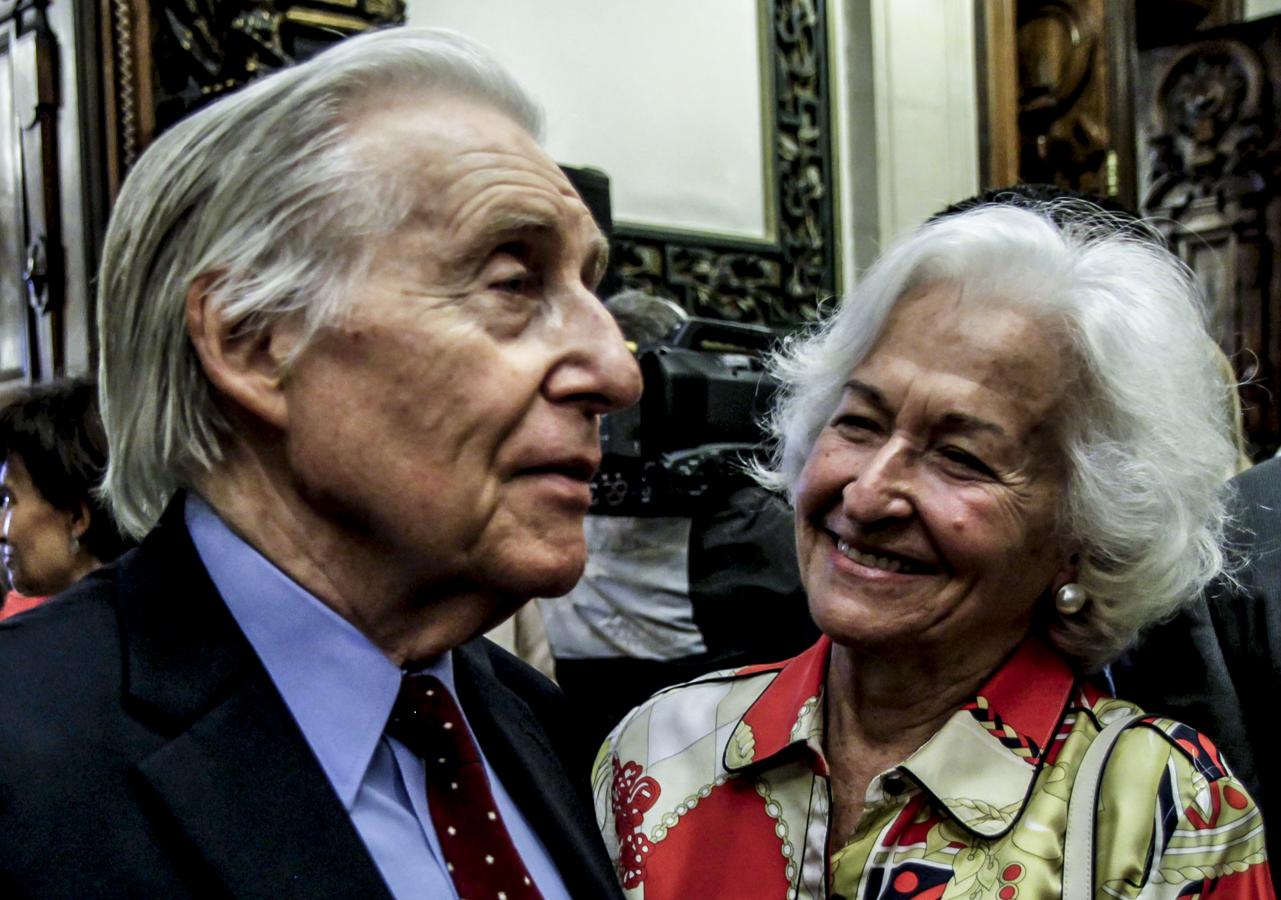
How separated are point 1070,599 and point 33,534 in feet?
6.71

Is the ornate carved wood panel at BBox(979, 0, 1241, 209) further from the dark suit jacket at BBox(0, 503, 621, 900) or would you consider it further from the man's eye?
the dark suit jacket at BBox(0, 503, 621, 900)

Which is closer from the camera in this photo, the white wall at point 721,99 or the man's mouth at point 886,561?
the man's mouth at point 886,561

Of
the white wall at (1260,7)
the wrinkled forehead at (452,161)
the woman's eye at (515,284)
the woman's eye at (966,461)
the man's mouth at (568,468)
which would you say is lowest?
the woman's eye at (966,461)

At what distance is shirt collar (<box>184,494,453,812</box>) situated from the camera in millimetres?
965

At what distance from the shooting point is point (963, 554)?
148 cm

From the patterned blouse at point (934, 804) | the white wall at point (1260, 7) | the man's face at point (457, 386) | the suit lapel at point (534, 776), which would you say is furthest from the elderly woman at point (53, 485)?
the white wall at point (1260, 7)

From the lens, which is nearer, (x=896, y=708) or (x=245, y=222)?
(x=245, y=222)

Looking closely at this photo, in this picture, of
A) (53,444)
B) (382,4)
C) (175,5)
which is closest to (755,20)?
(382,4)

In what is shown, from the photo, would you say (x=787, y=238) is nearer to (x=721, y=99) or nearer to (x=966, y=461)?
(x=721, y=99)

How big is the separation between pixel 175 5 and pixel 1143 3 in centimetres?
448

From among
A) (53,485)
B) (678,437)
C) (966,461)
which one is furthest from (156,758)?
(53,485)

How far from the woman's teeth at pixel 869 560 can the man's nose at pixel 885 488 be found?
0.04 meters

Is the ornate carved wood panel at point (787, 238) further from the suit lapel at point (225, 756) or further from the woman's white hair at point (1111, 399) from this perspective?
the suit lapel at point (225, 756)

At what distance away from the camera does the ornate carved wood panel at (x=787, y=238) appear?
424 centimetres
